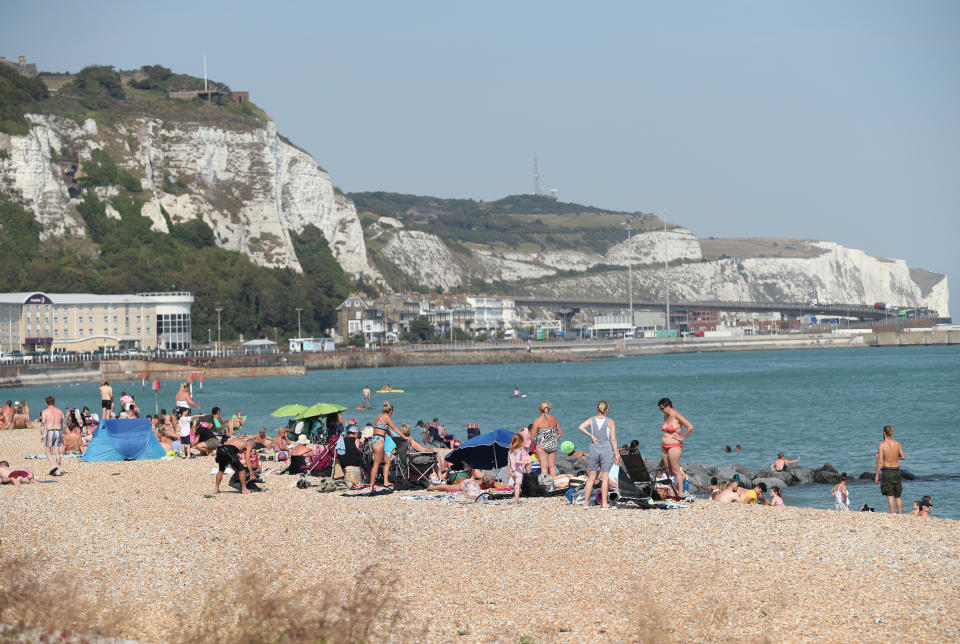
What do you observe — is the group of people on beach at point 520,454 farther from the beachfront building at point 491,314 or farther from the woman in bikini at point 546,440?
the beachfront building at point 491,314

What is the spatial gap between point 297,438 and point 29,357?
6543 centimetres

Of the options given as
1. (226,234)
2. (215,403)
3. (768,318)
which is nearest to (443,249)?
(768,318)

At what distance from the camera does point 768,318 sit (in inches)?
7628

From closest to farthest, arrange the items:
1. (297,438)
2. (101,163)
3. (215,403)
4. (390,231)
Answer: (297,438)
(215,403)
(101,163)
(390,231)

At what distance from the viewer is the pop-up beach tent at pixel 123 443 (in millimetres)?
20417

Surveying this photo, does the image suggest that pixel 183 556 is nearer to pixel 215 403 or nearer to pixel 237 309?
pixel 215 403

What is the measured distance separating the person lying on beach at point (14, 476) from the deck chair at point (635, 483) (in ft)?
30.0


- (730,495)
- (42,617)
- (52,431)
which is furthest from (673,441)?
(52,431)

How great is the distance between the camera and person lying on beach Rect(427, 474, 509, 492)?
14680 mm

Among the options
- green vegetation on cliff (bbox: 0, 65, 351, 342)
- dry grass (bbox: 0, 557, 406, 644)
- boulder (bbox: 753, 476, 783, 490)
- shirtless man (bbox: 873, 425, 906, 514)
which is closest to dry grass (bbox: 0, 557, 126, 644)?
dry grass (bbox: 0, 557, 406, 644)

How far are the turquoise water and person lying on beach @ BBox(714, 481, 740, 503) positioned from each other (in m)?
3.08

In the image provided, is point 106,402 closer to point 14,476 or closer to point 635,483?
point 14,476

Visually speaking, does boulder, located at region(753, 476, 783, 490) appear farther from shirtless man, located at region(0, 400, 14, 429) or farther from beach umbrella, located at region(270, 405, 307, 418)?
shirtless man, located at region(0, 400, 14, 429)

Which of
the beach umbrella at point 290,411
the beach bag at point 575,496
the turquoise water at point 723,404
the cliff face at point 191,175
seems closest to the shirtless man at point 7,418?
the turquoise water at point 723,404
